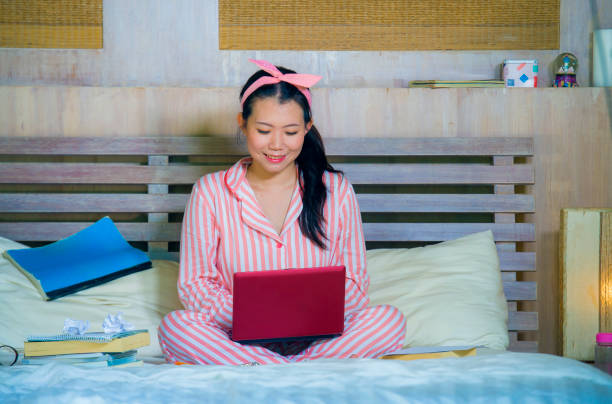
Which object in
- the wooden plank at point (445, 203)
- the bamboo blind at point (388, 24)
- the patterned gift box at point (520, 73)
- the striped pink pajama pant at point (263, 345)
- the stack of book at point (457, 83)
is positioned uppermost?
the bamboo blind at point (388, 24)

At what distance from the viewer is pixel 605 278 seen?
7.04ft

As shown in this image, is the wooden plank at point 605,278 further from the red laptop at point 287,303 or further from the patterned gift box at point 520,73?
the red laptop at point 287,303

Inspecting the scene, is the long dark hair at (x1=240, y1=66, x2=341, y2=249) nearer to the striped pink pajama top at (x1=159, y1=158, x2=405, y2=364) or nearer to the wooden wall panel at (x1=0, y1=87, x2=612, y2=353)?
the striped pink pajama top at (x1=159, y1=158, x2=405, y2=364)

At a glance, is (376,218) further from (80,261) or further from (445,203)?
(80,261)

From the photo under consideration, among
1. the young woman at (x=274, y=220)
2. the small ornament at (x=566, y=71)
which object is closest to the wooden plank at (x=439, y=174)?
the small ornament at (x=566, y=71)

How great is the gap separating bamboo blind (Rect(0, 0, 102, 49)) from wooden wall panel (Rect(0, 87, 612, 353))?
217 mm

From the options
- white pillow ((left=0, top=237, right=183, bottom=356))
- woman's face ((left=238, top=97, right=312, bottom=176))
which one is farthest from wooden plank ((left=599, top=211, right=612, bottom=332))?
white pillow ((left=0, top=237, right=183, bottom=356))

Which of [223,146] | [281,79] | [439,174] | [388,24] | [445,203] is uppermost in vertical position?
[388,24]

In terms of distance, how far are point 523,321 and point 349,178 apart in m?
0.82

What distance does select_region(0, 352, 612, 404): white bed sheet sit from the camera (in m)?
0.86

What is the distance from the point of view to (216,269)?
5.79 ft

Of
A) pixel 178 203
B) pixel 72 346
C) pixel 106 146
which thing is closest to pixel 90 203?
pixel 106 146

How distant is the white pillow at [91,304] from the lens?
1749 millimetres

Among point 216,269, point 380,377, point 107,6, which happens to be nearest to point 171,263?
point 216,269
